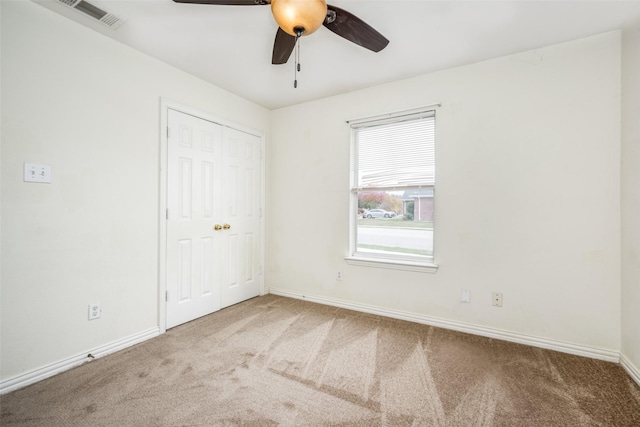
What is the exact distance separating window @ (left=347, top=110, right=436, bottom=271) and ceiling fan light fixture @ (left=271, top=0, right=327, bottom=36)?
171 centimetres

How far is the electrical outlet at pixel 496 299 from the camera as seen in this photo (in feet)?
8.10

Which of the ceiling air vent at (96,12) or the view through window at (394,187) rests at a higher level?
the ceiling air vent at (96,12)

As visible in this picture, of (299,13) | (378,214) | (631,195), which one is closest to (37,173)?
(299,13)

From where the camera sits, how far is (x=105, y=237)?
2.21 metres

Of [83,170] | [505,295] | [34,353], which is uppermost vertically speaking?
[83,170]

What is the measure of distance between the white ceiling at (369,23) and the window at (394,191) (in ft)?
1.75

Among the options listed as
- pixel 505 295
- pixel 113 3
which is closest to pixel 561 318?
pixel 505 295

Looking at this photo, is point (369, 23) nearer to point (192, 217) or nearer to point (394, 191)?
point (394, 191)

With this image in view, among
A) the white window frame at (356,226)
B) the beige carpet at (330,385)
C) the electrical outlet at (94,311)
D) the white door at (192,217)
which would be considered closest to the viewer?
the beige carpet at (330,385)

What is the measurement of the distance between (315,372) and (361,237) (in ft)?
5.36

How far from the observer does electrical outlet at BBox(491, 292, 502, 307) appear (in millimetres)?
2469

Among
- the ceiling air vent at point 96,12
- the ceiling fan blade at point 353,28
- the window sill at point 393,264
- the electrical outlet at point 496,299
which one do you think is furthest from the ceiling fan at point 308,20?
the electrical outlet at point 496,299

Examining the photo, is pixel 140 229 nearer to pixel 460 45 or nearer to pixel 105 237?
pixel 105 237

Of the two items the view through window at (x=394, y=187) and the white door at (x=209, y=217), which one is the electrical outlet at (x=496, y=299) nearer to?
the view through window at (x=394, y=187)
